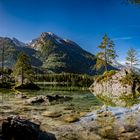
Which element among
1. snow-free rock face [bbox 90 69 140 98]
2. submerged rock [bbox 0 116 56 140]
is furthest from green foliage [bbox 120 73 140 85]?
submerged rock [bbox 0 116 56 140]

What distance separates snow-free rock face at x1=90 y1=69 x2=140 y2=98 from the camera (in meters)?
59.5

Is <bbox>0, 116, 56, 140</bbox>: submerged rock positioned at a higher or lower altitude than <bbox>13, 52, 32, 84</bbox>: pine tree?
lower

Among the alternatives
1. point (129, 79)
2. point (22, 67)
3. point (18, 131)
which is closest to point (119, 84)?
point (129, 79)

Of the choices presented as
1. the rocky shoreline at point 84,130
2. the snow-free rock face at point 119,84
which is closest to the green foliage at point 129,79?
the snow-free rock face at point 119,84

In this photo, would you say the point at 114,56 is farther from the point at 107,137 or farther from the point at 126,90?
the point at 107,137

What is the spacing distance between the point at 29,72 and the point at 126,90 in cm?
4046

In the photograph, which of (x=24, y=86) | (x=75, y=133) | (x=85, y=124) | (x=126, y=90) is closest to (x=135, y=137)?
(x=75, y=133)

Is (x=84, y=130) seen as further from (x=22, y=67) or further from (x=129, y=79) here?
(x=22, y=67)

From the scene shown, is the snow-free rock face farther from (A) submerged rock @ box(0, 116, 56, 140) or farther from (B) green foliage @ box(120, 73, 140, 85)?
(A) submerged rock @ box(0, 116, 56, 140)

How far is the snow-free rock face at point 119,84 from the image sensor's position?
59531 millimetres

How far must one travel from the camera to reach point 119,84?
63562mm

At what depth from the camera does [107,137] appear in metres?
14.4

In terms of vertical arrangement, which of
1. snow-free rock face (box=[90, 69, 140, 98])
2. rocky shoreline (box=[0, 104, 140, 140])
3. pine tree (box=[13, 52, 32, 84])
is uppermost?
pine tree (box=[13, 52, 32, 84])

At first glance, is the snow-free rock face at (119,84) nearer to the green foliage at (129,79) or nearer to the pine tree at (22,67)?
the green foliage at (129,79)
